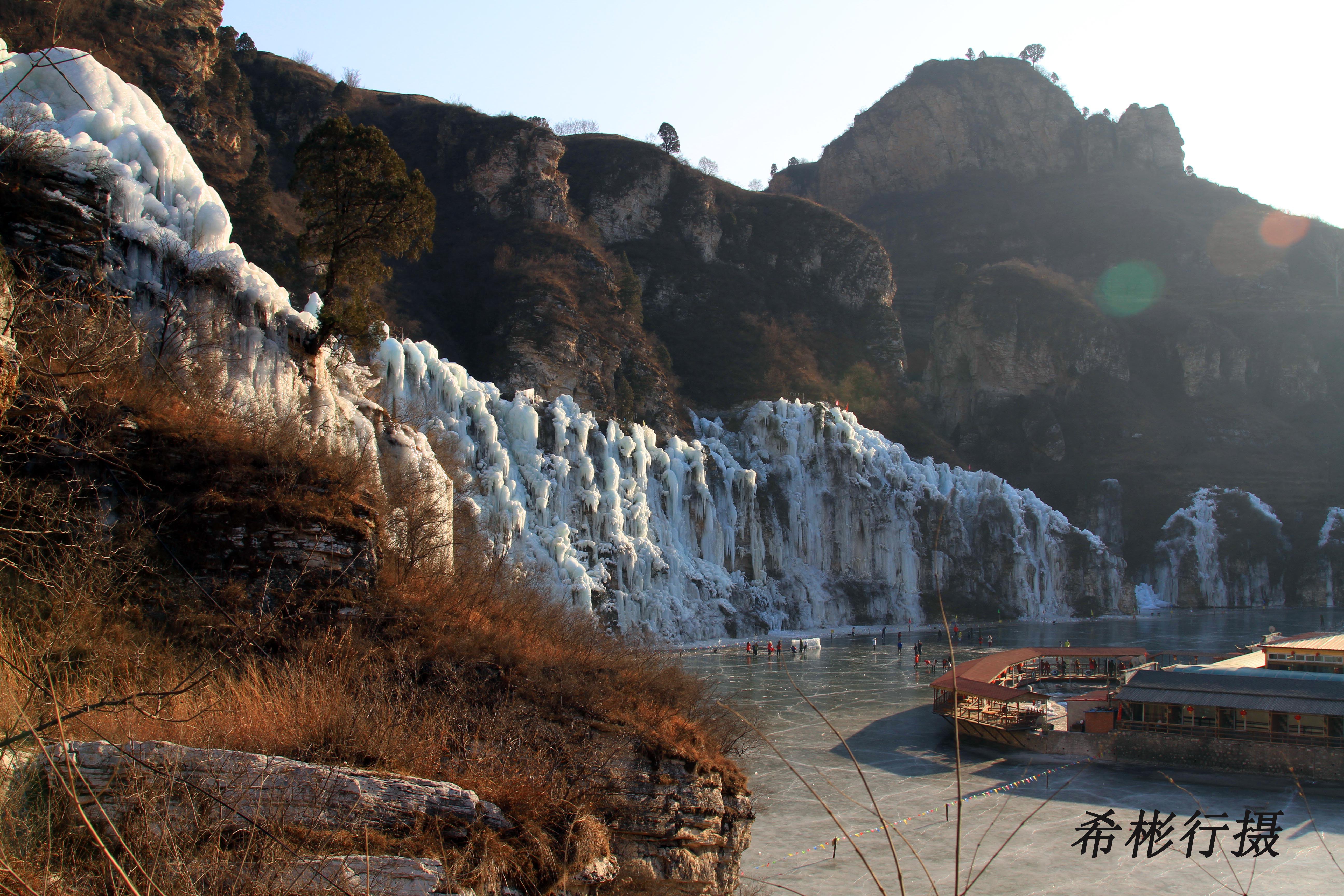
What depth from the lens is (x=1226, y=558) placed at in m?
82.4

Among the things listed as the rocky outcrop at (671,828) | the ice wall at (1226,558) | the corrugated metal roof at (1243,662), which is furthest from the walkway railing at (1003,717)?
the ice wall at (1226,558)

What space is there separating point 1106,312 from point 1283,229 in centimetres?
3718

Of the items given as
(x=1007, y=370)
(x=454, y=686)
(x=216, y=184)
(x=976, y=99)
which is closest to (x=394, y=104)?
(x=216, y=184)

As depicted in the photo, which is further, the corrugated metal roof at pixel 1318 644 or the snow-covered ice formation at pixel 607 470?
the corrugated metal roof at pixel 1318 644

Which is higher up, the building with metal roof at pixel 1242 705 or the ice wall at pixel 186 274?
the ice wall at pixel 186 274

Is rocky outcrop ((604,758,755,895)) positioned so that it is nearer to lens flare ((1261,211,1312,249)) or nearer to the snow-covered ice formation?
the snow-covered ice formation

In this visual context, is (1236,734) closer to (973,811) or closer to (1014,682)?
(973,811)

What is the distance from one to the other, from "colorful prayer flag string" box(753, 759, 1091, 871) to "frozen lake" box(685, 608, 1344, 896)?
83 millimetres

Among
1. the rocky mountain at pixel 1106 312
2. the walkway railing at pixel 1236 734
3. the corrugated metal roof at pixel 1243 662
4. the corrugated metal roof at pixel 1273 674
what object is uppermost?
the rocky mountain at pixel 1106 312

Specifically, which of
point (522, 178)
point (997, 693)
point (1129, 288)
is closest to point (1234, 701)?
point (997, 693)

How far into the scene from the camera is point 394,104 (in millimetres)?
92312

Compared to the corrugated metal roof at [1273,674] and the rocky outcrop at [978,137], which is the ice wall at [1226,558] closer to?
the corrugated metal roof at [1273,674]

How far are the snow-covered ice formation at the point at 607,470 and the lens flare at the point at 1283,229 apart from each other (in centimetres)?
7812

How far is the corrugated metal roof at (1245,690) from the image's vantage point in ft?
74.7
